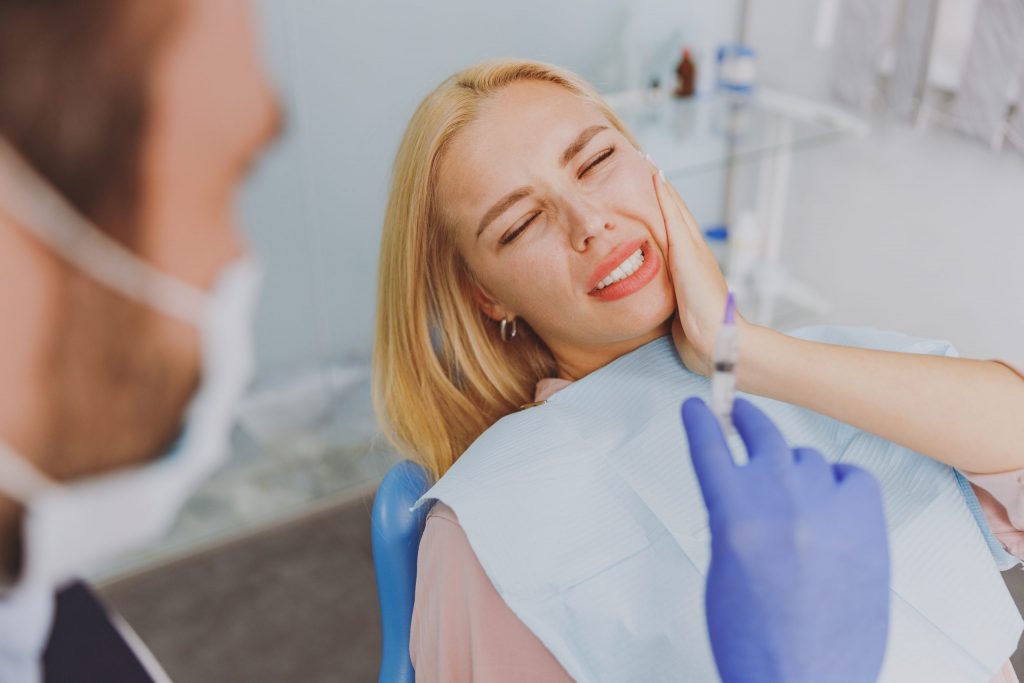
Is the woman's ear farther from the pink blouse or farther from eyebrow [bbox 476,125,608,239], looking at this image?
the pink blouse

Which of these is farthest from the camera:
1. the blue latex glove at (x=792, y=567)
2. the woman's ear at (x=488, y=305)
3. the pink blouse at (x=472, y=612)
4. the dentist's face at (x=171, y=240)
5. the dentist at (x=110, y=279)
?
the dentist's face at (x=171, y=240)

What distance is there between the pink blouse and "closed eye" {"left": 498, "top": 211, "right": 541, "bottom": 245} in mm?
297

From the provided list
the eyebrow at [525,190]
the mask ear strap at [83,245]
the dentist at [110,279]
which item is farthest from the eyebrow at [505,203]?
the mask ear strap at [83,245]

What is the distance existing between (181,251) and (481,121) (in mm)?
1171

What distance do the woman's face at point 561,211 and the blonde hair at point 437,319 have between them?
0.09ft

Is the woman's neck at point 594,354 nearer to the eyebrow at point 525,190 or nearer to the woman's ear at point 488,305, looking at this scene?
the woman's ear at point 488,305

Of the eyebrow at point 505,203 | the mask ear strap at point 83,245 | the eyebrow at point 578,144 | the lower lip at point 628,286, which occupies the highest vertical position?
the eyebrow at point 578,144

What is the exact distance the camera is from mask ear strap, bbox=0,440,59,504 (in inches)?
75.7

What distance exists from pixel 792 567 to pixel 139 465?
1.83 meters

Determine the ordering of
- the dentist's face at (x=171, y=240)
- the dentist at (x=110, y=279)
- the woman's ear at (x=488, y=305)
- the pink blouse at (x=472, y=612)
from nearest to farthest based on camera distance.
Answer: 1. the pink blouse at (x=472, y=612)
2. the woman's ear at (x=488, y=305)
3. the dentist at (x=110, y=279)
4. the dentist's face at (x=171, y=240)

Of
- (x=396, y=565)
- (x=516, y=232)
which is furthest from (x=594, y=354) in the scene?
(x=396, y=565)

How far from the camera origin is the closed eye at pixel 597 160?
0.99 metres

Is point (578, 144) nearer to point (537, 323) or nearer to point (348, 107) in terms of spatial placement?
point (537, 323)

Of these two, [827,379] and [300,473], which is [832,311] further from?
[827,379]
